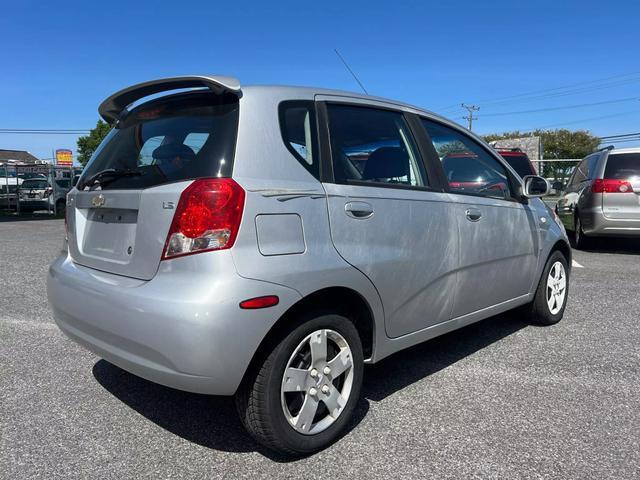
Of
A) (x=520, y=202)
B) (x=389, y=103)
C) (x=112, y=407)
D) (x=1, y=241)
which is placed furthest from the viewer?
(x=1, y=241)

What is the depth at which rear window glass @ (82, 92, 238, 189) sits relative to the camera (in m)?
2.46

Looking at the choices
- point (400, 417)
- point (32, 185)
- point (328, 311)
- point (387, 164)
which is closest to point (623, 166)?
point (387, 164)

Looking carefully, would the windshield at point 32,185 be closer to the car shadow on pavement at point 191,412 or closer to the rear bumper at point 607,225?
the rear bumper at point 607,225

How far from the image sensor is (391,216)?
117 inches

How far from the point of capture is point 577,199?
9516 mm

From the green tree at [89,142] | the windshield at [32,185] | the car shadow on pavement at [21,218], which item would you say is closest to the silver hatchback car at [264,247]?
the car shadow on pavement at [21,218]

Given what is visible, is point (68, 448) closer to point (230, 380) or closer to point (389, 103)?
point (230, 380)

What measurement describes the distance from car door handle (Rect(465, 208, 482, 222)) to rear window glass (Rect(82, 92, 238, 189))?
1717 millimetres

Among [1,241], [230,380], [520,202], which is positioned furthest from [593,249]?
[1,241]

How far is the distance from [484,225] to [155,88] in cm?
220

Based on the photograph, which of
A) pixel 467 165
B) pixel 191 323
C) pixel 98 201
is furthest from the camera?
pixel 467 165

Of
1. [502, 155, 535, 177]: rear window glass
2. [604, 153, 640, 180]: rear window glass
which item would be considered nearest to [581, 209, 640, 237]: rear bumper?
[604, 153, 640, 180]: rear window glass

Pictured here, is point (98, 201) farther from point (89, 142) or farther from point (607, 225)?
point (89, 142)

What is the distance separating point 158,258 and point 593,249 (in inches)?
358
